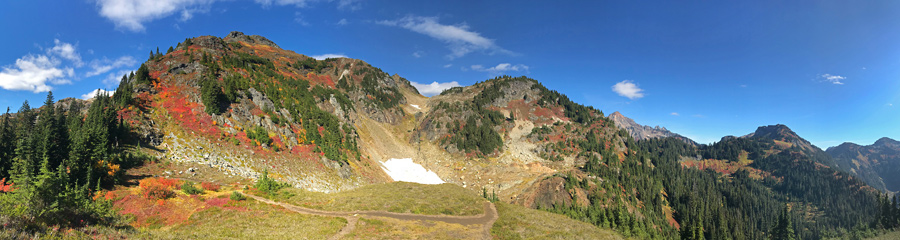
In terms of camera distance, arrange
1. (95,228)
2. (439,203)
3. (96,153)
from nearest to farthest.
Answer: (95,228)
(96,153)
(439,203)

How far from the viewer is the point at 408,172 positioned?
309ft

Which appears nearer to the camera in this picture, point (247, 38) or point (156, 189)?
point (156, 189)

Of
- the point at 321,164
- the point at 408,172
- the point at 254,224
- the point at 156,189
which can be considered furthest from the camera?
the point at 408,172

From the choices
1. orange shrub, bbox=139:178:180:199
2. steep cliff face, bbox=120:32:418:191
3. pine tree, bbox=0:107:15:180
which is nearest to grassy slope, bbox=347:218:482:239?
orange shrub, bbox=139:178:180:199

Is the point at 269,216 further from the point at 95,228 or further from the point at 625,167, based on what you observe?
the point at 625,167

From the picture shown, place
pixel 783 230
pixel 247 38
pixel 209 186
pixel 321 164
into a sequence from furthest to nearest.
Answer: pixel 247 38
pixel 783 230
pixel 321 164
pixel 209 186

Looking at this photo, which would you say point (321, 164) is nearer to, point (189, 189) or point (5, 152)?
point (189, 189)

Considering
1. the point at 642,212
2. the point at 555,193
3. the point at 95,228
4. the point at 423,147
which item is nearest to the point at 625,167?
the point at 642,212

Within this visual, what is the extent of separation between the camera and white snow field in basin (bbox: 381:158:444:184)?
295ft

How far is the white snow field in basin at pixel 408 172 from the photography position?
89.9 m

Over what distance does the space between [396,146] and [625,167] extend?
9924 cm

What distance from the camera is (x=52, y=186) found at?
18.3 meters

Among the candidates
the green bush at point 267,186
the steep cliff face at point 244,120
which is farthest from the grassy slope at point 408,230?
the steep cliff face at point 244,120

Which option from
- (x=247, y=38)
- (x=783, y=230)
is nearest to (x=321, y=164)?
(x=247, y=38)
